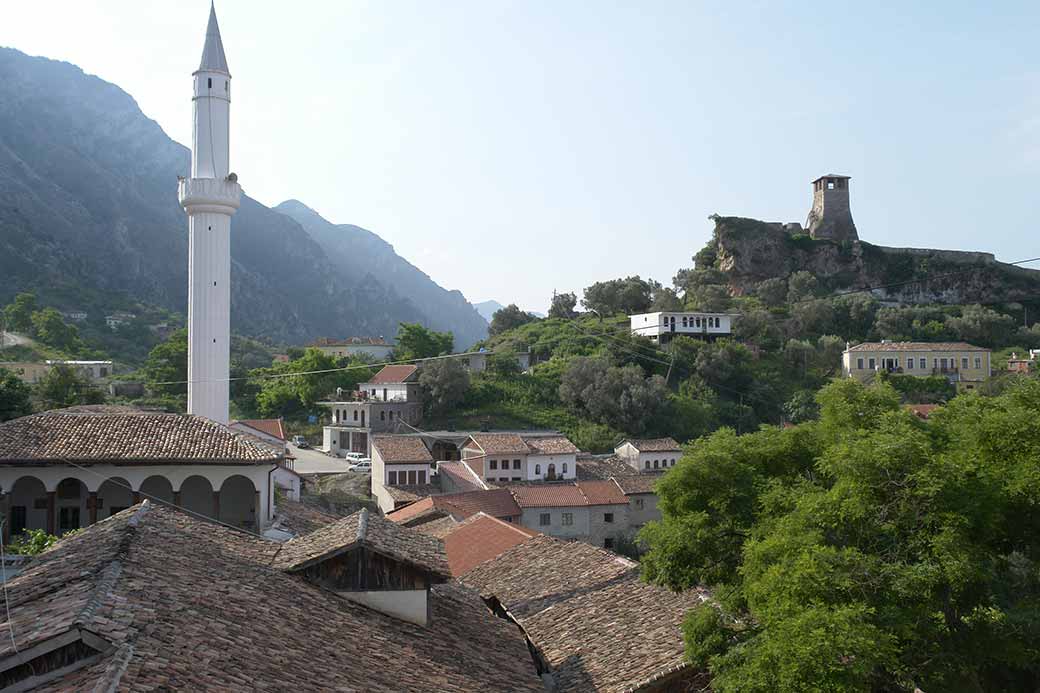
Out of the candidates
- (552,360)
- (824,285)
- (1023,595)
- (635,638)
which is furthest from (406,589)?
(824,285)

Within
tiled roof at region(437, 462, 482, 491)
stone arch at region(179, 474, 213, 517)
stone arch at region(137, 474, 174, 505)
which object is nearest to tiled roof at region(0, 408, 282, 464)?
stone arch at region(137, 474, 174, 505)

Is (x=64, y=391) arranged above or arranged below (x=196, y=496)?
above

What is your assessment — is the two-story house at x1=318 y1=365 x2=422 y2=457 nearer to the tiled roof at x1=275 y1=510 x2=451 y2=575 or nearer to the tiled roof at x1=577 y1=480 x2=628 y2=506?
the tiled roof at x1=577 y1=480 x2=628 y2=506

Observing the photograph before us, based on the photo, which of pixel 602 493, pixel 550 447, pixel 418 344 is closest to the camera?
pixel 602 493

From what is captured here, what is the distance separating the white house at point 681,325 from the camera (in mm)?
61938

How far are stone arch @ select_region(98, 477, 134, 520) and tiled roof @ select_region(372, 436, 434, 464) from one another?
20351mm

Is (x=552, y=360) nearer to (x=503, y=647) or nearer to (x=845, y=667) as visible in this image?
(x=503, y=647)

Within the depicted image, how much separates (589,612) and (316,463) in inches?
1309

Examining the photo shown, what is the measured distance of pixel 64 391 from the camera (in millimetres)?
40969

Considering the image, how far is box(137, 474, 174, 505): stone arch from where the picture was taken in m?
19.4

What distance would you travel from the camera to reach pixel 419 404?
53.0 m

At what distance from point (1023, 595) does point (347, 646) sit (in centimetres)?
769

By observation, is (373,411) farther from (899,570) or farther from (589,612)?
(899,570)

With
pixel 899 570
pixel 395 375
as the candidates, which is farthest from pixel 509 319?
pixel 899 570
